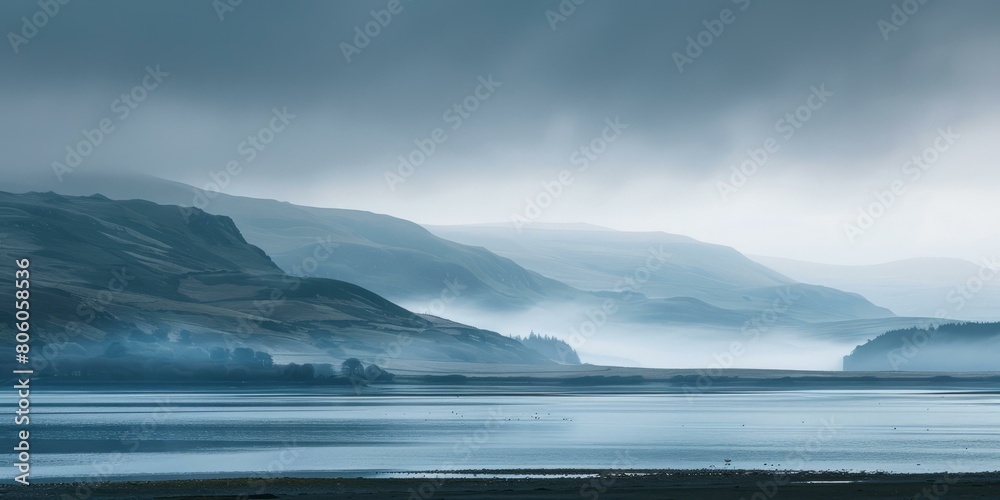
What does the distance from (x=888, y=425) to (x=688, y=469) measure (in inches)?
2196

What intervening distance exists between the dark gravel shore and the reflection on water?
19.5ft

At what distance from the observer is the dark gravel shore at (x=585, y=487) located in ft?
172

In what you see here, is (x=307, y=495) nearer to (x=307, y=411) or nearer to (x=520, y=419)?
(x=520, y=419)

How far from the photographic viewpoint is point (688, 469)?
67.0m

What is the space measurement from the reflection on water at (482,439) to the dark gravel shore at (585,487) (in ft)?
19.5

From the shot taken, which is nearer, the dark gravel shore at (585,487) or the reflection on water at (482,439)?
the dark gravel shore at (585,487)

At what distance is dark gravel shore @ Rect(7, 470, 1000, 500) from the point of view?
5228cm

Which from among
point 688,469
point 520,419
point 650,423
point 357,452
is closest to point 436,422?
point 520,419
